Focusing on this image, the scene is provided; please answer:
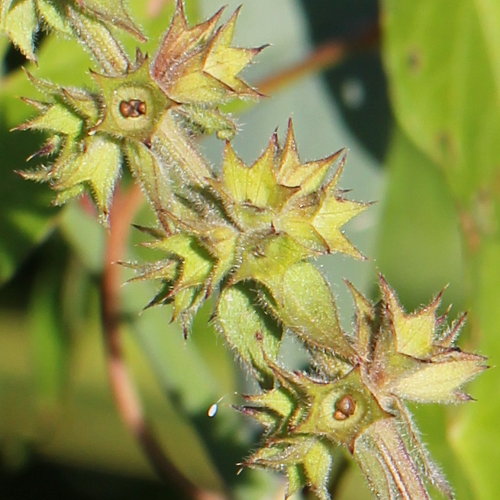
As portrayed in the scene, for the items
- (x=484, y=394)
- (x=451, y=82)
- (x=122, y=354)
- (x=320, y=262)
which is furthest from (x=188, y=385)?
(x=451, y=82)

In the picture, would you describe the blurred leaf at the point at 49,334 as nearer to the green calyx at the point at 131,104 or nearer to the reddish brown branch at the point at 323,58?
the reddish brown branch at the point at 323,58

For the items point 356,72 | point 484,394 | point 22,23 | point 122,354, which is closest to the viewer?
point 22,23

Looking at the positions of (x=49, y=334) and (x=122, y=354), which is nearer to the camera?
(x=122, y=354)

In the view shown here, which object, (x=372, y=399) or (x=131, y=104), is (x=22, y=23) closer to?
(x=131, y=104)

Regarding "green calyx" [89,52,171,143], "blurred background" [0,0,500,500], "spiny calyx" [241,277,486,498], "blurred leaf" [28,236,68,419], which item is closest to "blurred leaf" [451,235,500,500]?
"blurred background" [0,0,500,500]

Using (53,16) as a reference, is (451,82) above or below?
below

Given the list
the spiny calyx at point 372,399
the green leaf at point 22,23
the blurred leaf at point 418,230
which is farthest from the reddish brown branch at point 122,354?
the spiny calyx at point 372,399
